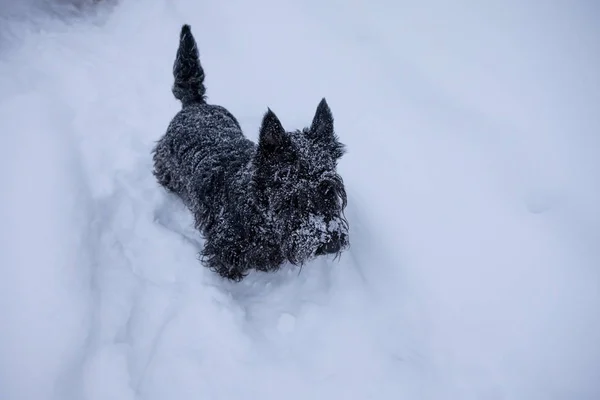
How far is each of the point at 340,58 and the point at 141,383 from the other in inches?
189

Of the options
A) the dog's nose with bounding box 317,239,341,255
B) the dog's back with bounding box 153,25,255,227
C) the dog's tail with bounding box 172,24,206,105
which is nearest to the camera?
the dog's nose with bounding box 317,239,341,255

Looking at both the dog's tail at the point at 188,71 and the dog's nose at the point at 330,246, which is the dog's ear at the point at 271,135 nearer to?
the dog's nose at the point at 330,246

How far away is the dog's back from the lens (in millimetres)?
2584

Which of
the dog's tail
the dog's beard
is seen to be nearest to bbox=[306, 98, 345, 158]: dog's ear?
the dog's beard

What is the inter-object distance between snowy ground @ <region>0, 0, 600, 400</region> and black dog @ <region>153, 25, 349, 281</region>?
0.44m

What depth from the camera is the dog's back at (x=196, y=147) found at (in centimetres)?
258

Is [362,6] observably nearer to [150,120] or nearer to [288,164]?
A: [150,120]

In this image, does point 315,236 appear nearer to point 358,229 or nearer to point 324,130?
point 324,130

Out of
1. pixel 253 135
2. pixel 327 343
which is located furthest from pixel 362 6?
pixel 327 343

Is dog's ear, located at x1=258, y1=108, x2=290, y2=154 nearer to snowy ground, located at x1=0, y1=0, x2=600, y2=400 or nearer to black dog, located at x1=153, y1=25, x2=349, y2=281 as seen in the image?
black dog, located at x1=153, y1=25, x2=349, y2=281

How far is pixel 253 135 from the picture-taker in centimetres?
398

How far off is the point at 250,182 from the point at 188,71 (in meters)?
1.72

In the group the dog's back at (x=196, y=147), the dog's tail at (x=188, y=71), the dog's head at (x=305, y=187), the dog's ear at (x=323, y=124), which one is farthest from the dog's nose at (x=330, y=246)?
the dog's tail at (x=188, y=71)

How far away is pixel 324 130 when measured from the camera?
2119mm
